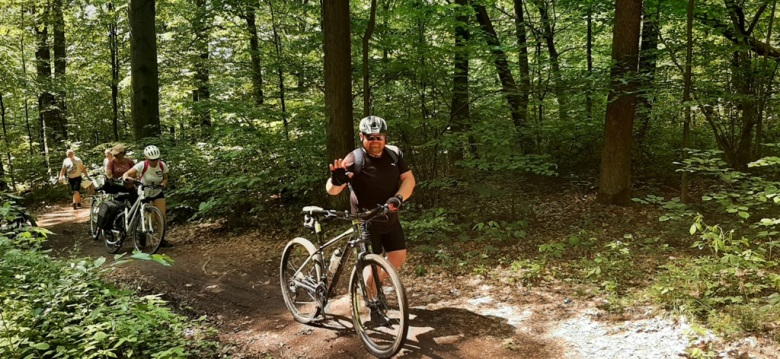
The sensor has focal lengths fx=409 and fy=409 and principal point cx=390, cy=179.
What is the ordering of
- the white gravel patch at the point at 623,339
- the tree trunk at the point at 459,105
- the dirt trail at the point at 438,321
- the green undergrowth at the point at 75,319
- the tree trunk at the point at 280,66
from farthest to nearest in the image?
the tree trunk at the point at 280,66
the tree trunk at the point at 459,105
the dirt trail at the point at 438,321
the white gravel patch at the point at 623,339
the green undergrowth at the point at 75,319

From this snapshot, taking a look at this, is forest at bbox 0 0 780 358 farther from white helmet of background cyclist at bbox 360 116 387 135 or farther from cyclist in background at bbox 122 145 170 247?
white helmet of background cyclist at bbox 360 116 387 135

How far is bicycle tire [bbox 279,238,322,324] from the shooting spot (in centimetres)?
433

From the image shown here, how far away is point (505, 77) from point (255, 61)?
810cm

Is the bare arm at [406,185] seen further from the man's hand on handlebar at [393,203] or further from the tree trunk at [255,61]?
the tree trunk at [255,61]

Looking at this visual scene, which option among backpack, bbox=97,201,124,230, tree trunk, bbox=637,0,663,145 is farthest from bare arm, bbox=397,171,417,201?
backpack, bbox=97,201,124,230

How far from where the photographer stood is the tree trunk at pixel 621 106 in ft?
23.1

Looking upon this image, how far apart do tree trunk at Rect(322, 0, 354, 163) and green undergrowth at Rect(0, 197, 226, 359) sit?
172 inches

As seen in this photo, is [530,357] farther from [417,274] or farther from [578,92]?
[578,92]

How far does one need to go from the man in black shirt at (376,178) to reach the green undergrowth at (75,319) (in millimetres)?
1750

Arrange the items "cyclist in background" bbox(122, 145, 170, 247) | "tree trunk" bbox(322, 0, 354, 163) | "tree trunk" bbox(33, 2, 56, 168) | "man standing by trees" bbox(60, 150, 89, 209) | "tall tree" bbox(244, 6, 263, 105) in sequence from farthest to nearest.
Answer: "tree trunk" bbox(33, 2, 56, 168), "man standing by trees" bbox(60, 150, 89, 209), "tall tree" bbox(244, 6, 263, 105), "cyclist in background" bbox(122, 145, 170, 247), "tree trunk" bbox(322, 0, 354, 163)

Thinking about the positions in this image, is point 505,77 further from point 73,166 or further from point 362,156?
point 73,166

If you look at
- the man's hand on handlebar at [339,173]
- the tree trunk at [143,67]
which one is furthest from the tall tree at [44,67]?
the man's hand on handlebar at [339,173]

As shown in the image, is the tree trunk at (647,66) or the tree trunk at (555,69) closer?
the tree trunk at (647,66)

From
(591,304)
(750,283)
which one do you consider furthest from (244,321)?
(750,283)
